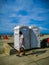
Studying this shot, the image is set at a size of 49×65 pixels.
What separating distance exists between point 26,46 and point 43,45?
2070mm

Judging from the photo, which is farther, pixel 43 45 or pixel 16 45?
pixel 43 45

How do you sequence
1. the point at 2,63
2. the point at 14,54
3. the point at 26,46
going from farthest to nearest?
the point at 26,46 → the point at 14,54 → the point at 2,63

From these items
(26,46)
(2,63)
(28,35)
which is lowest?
(2,63)

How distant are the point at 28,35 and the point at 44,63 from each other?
323cm

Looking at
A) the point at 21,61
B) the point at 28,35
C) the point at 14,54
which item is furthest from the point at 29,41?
the point at 21,61

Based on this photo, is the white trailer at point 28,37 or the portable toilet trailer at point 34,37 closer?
the white trailer at point 28,37

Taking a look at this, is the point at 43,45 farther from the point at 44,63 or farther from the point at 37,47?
the point at 44,63

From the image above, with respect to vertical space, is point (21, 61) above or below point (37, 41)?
below

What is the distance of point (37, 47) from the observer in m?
9.68

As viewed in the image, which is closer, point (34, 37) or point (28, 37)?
point (28, 37)

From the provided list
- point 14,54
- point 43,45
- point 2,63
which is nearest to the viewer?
point 2,63

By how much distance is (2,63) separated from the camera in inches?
266

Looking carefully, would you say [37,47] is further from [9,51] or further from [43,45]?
[9,51]

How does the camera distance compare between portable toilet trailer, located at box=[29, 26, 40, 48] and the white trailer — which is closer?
the white trailer
